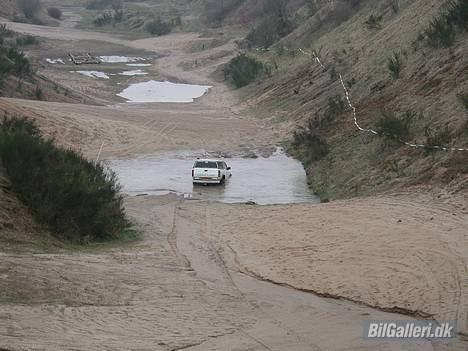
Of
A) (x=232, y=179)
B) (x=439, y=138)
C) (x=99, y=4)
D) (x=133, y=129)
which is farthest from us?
(x=99, y=4)

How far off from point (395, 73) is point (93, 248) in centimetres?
2445

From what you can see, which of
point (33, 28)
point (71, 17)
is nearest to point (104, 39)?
point (33, 28)

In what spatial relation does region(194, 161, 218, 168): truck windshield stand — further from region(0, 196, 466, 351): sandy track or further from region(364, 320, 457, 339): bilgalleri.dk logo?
region(364, 320, 457, 339): bilgalleri.dk logo

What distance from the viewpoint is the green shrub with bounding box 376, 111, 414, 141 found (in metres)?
32.2

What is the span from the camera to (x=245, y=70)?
71.0 meters

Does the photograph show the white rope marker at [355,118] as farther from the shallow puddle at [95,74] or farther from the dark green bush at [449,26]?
the shallow puddle at [95,74]

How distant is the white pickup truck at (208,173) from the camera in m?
35.0

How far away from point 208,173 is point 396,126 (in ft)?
25.8

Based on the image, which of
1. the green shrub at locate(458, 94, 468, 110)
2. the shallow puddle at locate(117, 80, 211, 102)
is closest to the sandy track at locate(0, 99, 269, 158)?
the shallow puddle at locate(117, 80, 211, 102)

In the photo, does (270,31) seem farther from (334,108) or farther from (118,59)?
(334,108)

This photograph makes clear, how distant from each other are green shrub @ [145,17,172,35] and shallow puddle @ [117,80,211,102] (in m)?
44.1

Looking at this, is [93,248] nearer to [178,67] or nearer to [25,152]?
[25,152]

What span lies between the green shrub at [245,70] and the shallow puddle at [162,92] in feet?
9.18

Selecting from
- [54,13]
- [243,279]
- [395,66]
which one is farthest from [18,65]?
[54,13]
